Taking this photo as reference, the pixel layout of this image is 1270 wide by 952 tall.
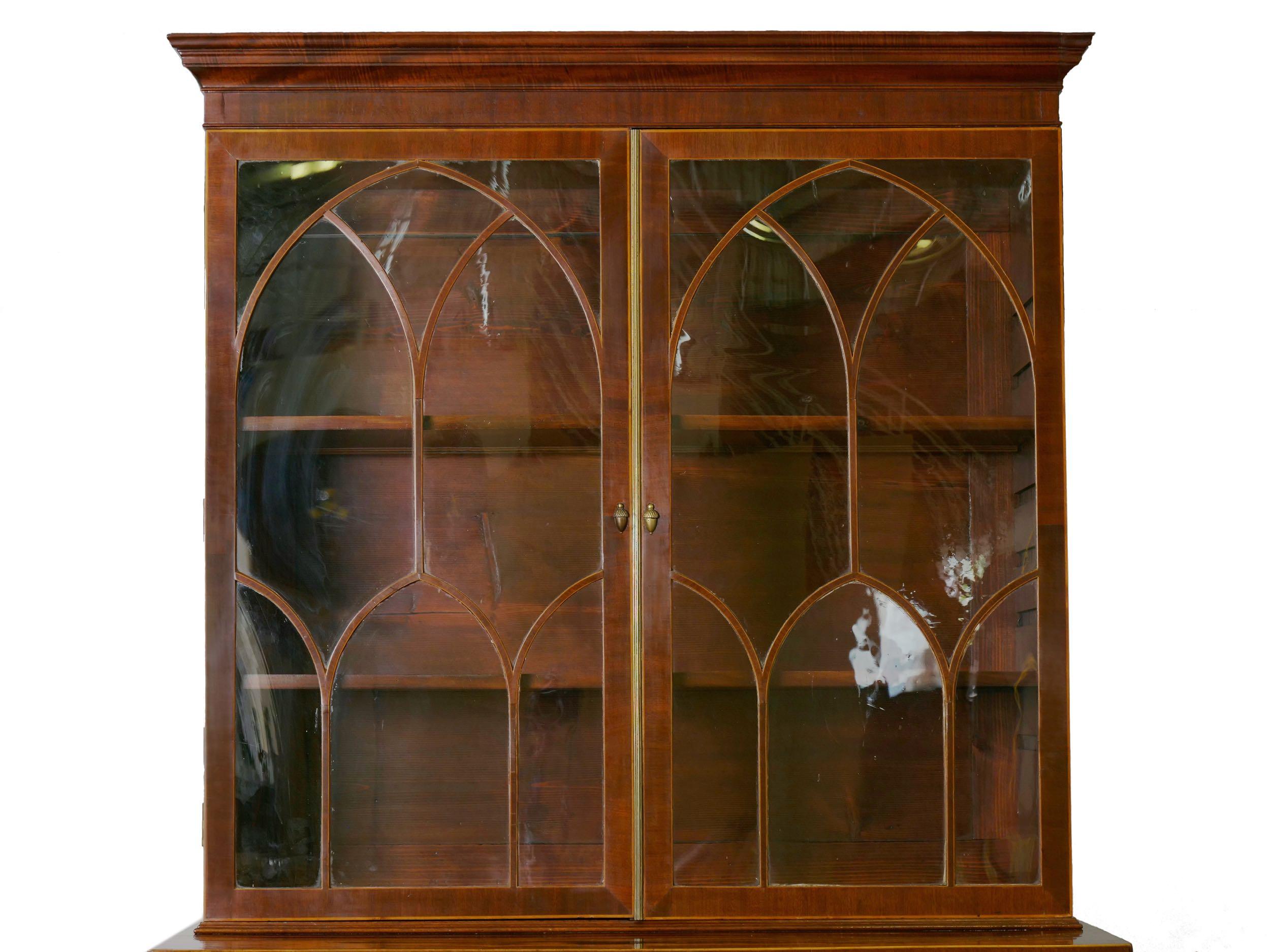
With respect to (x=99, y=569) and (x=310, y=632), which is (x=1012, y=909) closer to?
(x=310, y=632)

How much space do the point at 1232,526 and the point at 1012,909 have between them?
33.7 inches

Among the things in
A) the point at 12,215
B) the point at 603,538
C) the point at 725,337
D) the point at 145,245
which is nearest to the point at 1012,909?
the point at 603,538

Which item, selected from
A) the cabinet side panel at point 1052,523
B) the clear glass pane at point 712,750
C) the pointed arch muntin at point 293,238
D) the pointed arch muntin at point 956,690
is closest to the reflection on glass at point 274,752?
the pointed arch muntin at point 293,238

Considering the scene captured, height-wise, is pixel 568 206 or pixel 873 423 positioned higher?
pixel 568 206

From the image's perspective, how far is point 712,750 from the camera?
4.93 ft

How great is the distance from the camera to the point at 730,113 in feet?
5.12

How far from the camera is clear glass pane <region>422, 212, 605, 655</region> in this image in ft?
5.02

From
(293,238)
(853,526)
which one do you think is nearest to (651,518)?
(853,526)

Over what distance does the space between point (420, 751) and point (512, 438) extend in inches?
16.8

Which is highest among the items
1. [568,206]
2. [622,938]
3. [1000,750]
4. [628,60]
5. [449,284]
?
[628,60]

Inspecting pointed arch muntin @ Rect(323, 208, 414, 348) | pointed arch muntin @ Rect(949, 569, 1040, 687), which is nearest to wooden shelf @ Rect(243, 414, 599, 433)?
pointed arch muntin @ Rect(323, 208, 414, 348)

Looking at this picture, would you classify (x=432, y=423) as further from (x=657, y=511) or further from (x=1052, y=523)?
(x=1052, y=523)

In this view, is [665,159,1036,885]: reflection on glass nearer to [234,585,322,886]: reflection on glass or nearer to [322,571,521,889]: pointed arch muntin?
[322,571,521,889]: pointed arch muntin

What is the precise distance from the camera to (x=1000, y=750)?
1524 millimetres
